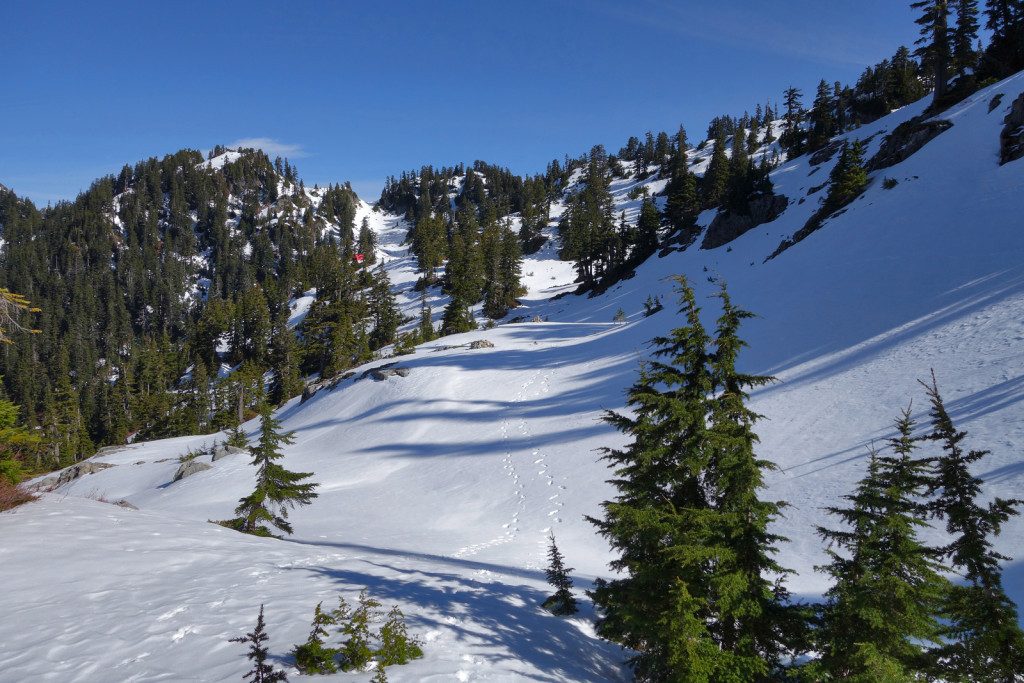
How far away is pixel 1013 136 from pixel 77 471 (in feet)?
184

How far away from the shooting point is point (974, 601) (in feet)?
15.9

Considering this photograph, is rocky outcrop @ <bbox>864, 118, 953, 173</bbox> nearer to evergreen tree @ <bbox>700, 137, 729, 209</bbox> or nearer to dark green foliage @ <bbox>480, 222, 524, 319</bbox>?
evergreen tree @ <bbox>700, 137, 729, 209</bbox>

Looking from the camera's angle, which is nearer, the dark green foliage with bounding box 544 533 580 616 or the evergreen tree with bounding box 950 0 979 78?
the dark green foliage with bounding box 544 533 580 616

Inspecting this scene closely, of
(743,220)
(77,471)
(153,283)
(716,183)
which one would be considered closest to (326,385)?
(77,471)

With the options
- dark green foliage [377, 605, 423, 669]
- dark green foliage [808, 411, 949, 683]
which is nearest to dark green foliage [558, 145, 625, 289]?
dark green foliage [808, 411, 949, 683]

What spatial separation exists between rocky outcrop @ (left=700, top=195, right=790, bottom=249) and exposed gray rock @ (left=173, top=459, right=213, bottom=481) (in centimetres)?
4848

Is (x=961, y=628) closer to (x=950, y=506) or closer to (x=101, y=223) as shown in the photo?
(x=950, y=506)

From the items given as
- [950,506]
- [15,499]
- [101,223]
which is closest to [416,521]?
[15,499]

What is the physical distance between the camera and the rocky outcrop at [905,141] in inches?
1375

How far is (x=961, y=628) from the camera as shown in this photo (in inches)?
191

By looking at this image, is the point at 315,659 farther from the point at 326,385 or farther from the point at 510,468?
the point at 326,385

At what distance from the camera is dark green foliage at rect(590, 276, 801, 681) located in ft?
18.4

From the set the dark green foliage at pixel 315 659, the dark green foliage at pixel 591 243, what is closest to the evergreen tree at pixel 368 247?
the dark green foliage at pixel 591 243

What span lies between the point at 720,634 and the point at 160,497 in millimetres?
22803
